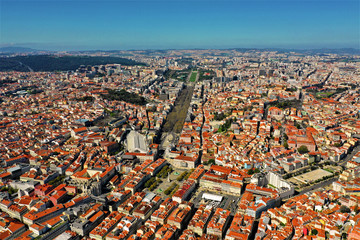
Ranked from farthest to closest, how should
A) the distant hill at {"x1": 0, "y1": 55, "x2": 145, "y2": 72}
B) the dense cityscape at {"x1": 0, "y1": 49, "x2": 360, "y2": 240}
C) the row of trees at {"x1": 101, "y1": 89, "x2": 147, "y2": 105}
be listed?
the distant hill at {"x1": 0, "y1": 55, "x2": 145, "y2": 72} < the row of trees at {"x1": 101, "y1": 89, "x2": 147, "y2": 105} < the dense cityscape at {"x1": 0, "y1": 49, "x2": 360, "y2": 240}

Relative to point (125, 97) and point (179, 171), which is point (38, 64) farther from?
point (179, 171)

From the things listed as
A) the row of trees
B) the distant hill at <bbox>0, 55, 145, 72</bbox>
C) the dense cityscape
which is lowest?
the dense cityscape

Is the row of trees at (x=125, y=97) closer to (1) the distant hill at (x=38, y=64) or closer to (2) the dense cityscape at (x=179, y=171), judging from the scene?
(2) the dense cityscape at (x=179, y=171)

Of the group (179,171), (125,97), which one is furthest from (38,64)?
(179,171)

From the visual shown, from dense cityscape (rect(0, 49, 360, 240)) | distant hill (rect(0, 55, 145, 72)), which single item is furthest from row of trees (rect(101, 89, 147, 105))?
distant hill (rect(0, 55, 145, 72))

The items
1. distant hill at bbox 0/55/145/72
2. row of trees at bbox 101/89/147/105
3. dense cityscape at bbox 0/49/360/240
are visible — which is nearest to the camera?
dense cityscape at bbox 0/49/360/240

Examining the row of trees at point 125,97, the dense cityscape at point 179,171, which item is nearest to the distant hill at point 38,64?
the row of trees at point 125,97

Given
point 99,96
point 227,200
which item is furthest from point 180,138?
point 99,96

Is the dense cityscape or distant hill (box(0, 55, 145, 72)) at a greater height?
distant hill (box(0, 55, 145, 72))

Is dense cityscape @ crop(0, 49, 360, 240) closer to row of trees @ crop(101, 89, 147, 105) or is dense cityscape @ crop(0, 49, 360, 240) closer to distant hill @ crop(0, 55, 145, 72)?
row of trees @ crop(101, 89, 147, 105)

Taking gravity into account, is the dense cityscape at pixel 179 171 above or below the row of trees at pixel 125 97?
below
